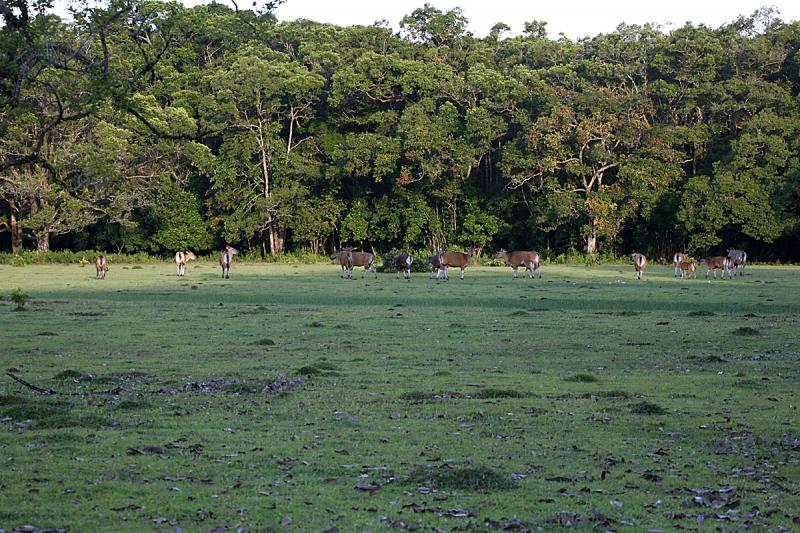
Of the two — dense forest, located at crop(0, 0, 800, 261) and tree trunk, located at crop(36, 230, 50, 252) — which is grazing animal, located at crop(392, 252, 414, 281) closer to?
dense forest, located at crop(0, 0, 800, 261)

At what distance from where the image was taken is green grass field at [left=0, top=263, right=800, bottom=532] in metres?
6.75

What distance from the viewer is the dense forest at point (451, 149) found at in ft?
176

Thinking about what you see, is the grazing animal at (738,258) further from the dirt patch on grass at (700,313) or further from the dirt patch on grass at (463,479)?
the dirt patch on grass at (463,479)

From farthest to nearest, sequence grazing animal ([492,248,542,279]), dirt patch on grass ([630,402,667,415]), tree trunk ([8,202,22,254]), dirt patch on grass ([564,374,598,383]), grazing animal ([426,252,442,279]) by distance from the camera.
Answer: tree trunk ([8,202,22,254])
grazing animal ([492,248,542,279])
grazing animal ([426,252,442,279])
dirt patch on grass ([564,374,598,383])
dirt patch on grass ([630,402,667,415])

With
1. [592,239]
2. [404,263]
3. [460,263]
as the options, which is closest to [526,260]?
[460,263]

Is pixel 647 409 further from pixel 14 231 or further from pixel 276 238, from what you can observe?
pixel 14 231

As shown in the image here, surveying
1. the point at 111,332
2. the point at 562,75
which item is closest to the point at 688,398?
the point at 111,332

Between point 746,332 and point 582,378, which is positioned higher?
point 746,332

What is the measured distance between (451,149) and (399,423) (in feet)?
160

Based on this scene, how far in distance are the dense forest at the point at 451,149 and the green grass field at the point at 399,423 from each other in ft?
109

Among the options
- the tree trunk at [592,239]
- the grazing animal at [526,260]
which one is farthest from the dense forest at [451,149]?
the grazing animal at [526,260]

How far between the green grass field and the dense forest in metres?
33.2

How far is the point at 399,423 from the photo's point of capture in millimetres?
9672

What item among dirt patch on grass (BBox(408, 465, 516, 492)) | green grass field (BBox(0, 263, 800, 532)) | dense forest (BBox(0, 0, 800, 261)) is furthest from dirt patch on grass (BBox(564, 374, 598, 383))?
dense forest (BBox(0, 0, 800, 261))
